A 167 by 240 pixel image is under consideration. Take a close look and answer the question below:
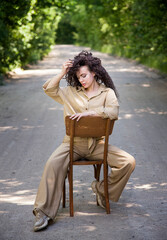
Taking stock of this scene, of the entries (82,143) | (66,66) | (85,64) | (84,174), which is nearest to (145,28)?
(84,174)

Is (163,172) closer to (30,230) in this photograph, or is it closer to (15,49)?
(30,230)

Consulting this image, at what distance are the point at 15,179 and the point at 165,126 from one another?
4.46 meters

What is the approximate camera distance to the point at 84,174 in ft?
20.5

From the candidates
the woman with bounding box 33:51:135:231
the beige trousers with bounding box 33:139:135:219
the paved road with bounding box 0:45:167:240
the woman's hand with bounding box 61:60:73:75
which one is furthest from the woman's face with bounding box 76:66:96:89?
the paved road with bounding box 0:45:167:240

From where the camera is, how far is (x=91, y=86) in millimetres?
4789

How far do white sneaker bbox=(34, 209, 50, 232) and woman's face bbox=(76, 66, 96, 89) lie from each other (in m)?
1.43

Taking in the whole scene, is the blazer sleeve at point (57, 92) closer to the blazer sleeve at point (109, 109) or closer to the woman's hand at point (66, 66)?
the woman's hand at point (66, 66)

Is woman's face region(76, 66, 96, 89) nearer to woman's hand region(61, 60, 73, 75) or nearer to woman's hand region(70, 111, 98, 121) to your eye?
woman's hand region(61, 60, 73, 75)

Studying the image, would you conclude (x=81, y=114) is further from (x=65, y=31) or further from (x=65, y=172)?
(x=65, y=31)

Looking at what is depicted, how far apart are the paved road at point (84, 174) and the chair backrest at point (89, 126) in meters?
0.89

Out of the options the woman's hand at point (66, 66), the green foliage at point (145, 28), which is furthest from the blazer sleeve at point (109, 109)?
the green foliage at point (145, 28)

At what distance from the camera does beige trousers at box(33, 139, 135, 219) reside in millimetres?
4352

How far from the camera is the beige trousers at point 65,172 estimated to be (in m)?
4.35

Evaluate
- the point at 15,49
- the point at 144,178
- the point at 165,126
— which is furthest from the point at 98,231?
the point at 15,49
